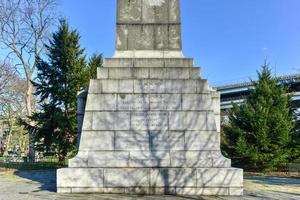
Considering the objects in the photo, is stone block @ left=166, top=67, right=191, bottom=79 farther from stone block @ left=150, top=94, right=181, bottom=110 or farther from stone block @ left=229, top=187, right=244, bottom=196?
stone block @ left=229, top=187, right=244, bottom=196

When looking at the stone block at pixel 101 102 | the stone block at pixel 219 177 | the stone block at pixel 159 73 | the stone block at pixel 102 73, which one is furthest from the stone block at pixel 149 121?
the stone block at pixel 219 177

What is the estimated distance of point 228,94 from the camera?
58.1m

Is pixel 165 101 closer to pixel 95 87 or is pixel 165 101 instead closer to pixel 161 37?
pixel 95 87

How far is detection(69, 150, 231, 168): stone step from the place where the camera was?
32.5 feet

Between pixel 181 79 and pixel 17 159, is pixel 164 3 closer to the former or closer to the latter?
pixel 181 79

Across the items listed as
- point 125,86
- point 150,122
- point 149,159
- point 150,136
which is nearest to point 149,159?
point 149,159

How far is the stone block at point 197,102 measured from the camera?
10.6 m

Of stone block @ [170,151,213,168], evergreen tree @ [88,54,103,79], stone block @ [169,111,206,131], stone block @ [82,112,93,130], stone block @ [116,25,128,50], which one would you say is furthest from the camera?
evergreen tree @ [88,54,103,79]

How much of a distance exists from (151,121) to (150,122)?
0.04 m

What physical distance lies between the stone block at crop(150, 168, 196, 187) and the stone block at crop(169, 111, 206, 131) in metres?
1.31

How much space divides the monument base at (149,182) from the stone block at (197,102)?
6.11ft

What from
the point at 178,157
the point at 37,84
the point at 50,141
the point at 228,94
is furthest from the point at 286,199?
the point at 228,94

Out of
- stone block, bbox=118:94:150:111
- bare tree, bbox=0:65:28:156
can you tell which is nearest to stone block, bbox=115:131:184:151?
stone block, bbox=118:94:150:111

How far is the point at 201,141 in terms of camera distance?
1032cm
